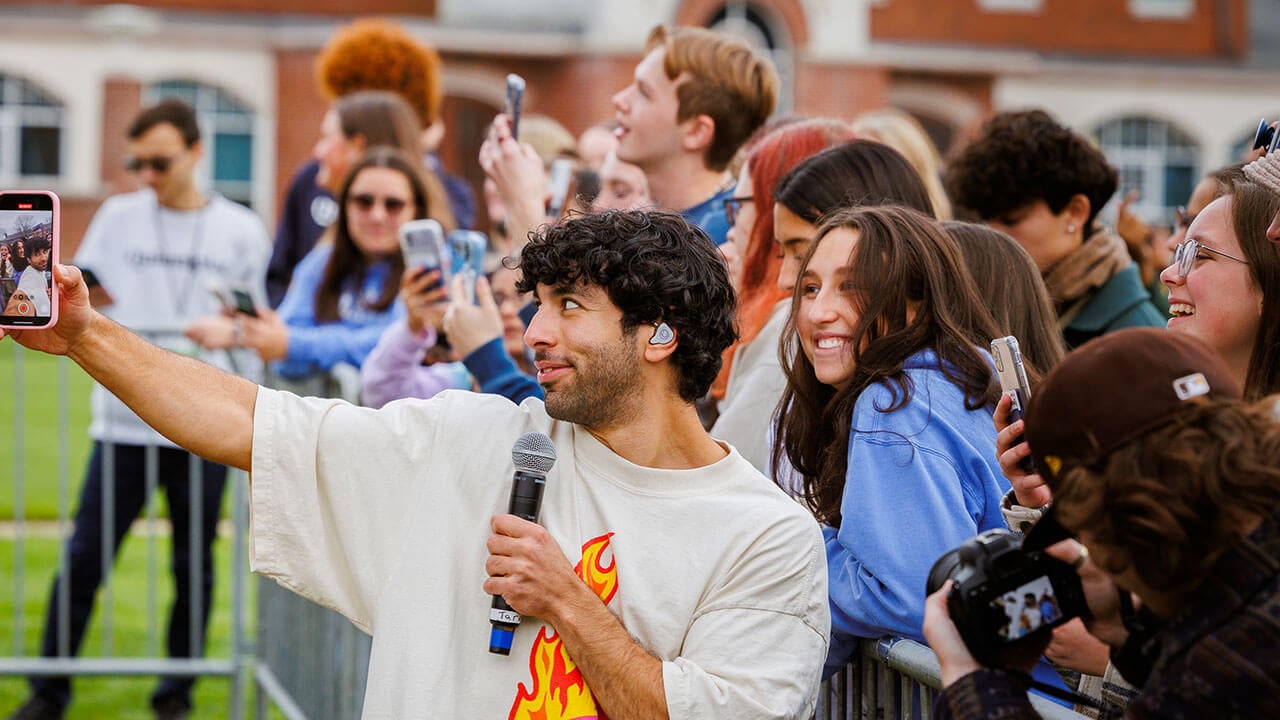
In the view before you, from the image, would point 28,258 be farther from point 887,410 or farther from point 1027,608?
point 1027,608

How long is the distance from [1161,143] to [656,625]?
40.7 m

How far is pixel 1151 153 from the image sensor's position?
133ft

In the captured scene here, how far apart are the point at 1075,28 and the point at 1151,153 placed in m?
3.87

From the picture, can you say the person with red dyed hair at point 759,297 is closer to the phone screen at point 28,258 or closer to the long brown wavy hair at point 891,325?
the long brown wavy hair at point 891,325

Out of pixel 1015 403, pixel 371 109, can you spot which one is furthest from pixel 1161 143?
pixel 1015 403

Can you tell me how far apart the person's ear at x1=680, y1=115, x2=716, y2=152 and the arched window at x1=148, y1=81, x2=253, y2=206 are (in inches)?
1249

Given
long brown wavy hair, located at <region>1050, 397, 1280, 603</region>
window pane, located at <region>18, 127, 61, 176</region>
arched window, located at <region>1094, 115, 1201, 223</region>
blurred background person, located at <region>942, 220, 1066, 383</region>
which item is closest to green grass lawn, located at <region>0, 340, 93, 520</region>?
blurred background person, located at <region>942, 220, 1066, 383</region>

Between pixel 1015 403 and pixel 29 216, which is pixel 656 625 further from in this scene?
pixel 29 216

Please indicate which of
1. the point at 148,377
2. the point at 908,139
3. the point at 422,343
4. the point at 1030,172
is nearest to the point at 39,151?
the point at 908,139

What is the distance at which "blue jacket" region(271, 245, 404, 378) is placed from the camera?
19.7 ft

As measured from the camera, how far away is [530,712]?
2.75 meters

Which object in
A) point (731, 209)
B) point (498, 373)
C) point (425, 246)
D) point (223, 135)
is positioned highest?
point (223, 135)

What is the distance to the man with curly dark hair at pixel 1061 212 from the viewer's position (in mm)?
4898

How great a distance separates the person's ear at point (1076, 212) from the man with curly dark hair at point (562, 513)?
7.57ft
